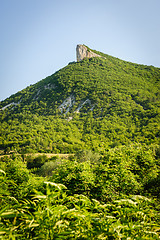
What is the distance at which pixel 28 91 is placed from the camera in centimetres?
9625

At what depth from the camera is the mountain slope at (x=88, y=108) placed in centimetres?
5597

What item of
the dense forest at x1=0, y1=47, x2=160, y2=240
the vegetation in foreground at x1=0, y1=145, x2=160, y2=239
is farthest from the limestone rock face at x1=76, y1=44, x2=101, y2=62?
the vegetation in foreground at x1=0, y1=145, x2=160, y2=239

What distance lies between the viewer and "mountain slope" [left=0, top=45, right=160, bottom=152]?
184ft

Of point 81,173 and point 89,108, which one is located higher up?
point 89,108

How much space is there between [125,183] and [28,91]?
97.7 metres

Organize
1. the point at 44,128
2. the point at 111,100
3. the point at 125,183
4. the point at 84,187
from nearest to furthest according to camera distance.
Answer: the point at 84,187 → the point at 125,183 → the point at 44,128 → the point at 111,100

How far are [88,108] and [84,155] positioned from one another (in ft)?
136

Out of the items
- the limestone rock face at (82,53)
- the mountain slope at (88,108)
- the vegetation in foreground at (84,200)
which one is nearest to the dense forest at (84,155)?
the vegetation in foreground at (84,200)

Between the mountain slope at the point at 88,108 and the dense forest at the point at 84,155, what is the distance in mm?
379

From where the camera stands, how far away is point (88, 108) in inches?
2958

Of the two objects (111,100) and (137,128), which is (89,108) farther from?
(137,128)

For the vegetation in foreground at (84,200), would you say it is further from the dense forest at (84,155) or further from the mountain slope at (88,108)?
the mountain slope at (88,108)

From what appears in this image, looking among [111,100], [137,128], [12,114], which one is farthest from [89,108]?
[12,114]

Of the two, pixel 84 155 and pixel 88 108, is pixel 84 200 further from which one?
pixel 88 108
